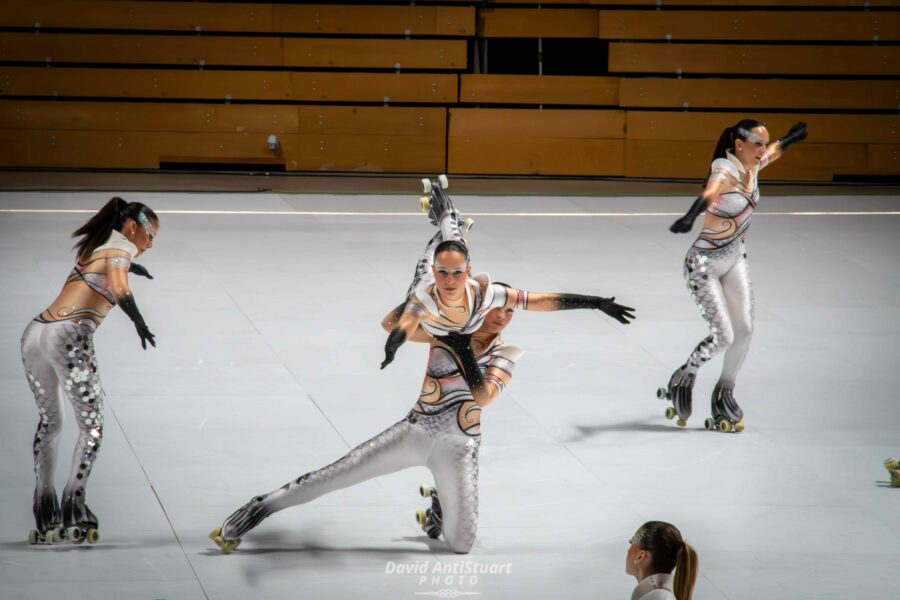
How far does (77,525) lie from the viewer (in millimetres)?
6094

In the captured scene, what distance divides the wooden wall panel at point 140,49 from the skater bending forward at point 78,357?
9704 millimetres

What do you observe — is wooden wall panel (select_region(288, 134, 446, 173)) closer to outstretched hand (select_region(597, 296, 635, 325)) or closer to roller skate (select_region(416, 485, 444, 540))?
roller skate (select_region(416, 485, 444, 540))

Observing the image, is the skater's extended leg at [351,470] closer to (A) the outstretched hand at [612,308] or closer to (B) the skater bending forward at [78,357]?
(B) the skater bending forward at [78,357]

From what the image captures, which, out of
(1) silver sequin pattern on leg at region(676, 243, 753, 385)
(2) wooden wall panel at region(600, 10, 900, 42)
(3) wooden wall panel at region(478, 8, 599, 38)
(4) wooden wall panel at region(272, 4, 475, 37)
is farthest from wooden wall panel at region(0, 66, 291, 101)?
(1) silver sequin pattern on leg at region(676, 243, 753, 385)

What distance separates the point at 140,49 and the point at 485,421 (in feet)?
28.9

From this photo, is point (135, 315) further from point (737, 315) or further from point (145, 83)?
point (145, 83)

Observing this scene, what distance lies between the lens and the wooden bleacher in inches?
607

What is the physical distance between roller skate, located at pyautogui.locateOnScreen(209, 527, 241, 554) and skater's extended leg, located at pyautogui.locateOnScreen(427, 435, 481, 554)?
88 cm

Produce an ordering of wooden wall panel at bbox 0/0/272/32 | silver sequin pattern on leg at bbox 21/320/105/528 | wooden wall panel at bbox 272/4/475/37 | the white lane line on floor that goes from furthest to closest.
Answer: wooden wall panel at bbox 272/4/475/37 < wooden wall panel at bbox 0/0/272/32 < the white lane line on floor < silver sequin pattern on leg at bbox 21/320/105/528

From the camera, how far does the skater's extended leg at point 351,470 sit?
19.7ft

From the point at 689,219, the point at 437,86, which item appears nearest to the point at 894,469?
the point at 689,219

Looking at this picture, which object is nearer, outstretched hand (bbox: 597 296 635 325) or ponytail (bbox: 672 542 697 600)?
ponytail (bbox: 672 542 697 600)

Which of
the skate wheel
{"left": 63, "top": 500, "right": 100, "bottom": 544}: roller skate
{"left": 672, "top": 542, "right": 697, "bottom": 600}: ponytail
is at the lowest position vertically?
the skate wheel

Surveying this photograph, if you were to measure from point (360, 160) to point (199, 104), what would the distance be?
5.99 ft
